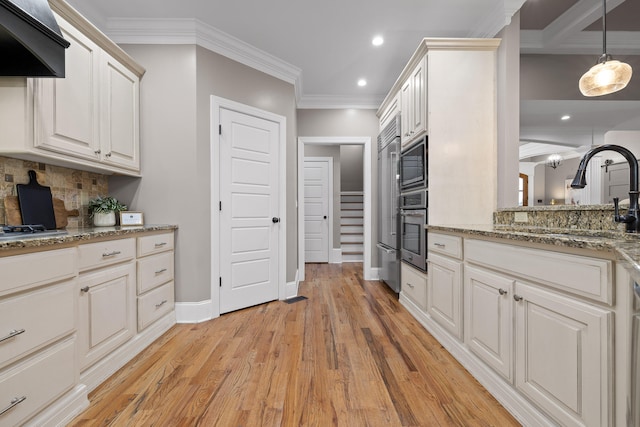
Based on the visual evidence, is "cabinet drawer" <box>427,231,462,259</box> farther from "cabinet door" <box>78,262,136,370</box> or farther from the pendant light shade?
"cabinet door" <box>78,262,136,370</box>

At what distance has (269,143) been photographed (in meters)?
2.93

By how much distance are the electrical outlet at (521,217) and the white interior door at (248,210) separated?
2.24 metres

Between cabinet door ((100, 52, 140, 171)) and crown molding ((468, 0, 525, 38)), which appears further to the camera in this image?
crown molding ((468, 0, 525, 38))

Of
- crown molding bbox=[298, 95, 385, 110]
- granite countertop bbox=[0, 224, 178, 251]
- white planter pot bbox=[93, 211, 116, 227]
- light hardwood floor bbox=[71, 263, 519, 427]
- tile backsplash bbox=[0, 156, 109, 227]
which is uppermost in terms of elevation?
crown molding bbox=[298, 95, 385, 110]

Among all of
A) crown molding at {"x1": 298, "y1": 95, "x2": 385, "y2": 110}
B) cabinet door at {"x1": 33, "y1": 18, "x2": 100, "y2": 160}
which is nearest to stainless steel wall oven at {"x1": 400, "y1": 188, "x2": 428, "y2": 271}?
crown molding at {"x1": 298, "y1": 95, "x2": 385, "y2": 110}

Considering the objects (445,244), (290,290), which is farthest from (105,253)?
(445,244)

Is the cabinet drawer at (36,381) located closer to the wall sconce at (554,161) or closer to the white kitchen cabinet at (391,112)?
the wall sconce at (554,161)

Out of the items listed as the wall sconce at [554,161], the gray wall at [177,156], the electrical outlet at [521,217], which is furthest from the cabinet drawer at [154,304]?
the wall sconce at [554,161]

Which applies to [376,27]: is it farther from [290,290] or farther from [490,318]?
[290,290]

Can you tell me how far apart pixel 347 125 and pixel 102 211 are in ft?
10.2

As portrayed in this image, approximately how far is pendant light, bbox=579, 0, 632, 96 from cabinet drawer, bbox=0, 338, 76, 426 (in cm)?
334

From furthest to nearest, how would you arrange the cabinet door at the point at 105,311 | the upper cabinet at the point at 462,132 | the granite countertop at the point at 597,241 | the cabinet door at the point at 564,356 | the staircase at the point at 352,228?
1. the staircase at the point at 352,228
2. the upper cabinet at the point at 462,132
3. the cabinet door at the point at 105,311
4. the cabinet door at the point at 564,356
5. the granite countertop at the point at 597,241

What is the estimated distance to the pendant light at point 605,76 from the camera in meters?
1.56

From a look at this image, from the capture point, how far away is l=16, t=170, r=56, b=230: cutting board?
1.61 m
